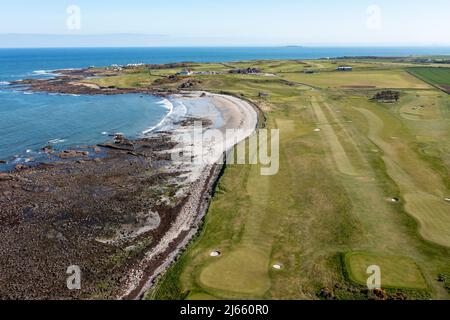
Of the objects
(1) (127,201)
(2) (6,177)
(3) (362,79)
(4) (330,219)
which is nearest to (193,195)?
(1) (127,201)

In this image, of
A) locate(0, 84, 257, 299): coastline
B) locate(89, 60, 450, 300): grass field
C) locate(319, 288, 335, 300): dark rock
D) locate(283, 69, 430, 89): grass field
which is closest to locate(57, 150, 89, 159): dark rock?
locate(0, 84, 257, 299): coastline

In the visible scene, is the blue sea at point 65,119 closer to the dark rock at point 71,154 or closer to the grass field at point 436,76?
the dark rock at point 71,154

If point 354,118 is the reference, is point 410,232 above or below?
below

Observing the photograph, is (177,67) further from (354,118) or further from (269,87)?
(354,118)
